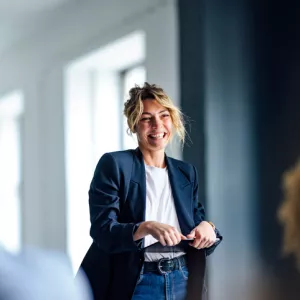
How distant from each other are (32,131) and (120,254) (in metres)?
0.72

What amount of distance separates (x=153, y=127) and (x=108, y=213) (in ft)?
0.50

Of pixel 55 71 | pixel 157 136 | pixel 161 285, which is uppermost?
pixel 55 71

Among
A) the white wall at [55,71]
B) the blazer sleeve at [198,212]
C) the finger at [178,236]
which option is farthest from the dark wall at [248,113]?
the finger at [178,236]

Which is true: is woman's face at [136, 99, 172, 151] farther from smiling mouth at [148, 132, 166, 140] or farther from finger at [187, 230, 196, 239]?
finger at [187, 230, 196, 239]

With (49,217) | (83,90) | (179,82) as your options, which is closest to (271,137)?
(179,82)

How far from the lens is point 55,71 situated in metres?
1.52

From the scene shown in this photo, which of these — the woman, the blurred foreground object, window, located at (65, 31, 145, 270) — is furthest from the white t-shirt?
the blurred foreground object

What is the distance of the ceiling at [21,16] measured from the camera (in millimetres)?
1563

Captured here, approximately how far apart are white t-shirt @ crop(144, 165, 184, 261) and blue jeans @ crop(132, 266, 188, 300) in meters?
0.03

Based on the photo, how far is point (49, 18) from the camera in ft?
5.11

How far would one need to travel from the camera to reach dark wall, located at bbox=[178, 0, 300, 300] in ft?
4.22

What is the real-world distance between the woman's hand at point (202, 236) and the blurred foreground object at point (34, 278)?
40 cm

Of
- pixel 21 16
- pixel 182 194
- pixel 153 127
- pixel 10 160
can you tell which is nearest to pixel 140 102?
pixel 153 127

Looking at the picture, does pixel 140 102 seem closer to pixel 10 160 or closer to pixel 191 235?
pixel 191 235
